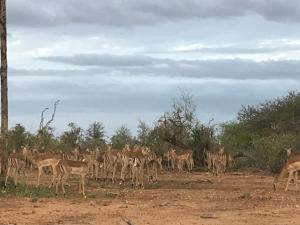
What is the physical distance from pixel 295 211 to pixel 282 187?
5.97 meters

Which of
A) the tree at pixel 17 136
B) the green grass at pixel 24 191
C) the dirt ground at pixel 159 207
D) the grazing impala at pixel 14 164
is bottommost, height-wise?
the dirt ground at pixel 159 207

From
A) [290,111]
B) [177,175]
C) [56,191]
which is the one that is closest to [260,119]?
[290,111]

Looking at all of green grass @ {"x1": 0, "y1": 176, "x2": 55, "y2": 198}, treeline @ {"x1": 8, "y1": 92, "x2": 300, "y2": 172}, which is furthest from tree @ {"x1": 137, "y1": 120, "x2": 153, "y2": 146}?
green grass @ {"x1": 0, "y1": 176, "x2": 55, "y2": 198}

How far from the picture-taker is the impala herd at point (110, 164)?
17.7 m

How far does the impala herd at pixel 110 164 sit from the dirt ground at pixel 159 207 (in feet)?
2.13

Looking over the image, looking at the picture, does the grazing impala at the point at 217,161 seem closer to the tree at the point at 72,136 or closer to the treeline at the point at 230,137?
the treeline at the point at 230,137

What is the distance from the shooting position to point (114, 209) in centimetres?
1398

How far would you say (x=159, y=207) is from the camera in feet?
46.9

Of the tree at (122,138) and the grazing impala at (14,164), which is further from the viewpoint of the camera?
the tree at (122,138)

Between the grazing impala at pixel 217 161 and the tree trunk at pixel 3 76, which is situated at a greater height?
the tree trunk at pixel 3 76

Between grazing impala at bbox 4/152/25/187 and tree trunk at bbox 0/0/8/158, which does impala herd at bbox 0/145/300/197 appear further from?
tree trunk at bbox 0/0/8/158

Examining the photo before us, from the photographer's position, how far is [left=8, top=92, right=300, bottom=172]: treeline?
100 ft

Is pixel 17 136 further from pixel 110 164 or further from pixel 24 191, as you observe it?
pixel 24 191

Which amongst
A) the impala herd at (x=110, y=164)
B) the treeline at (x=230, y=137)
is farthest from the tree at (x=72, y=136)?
the impala herd at (x=110, y=164)
